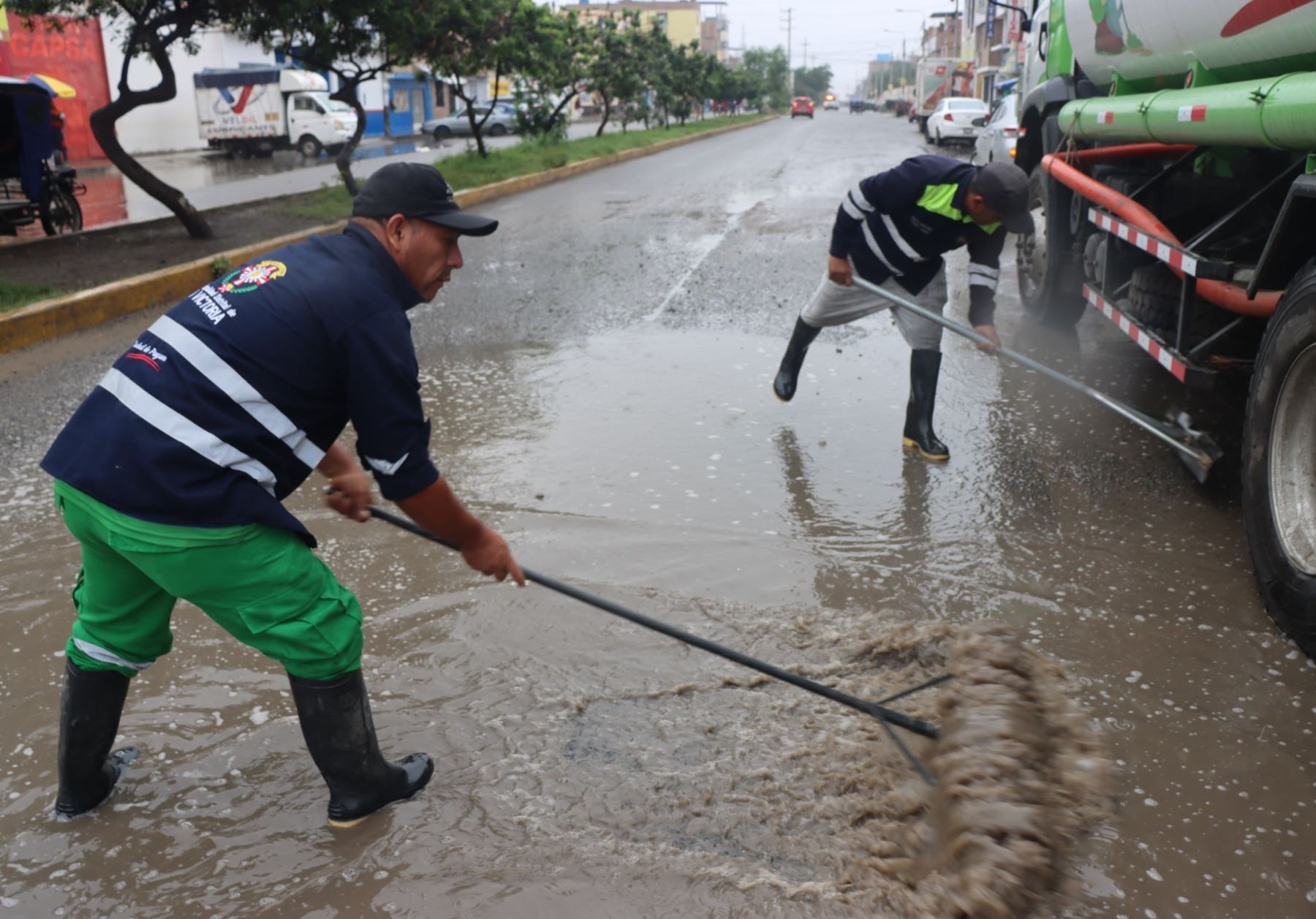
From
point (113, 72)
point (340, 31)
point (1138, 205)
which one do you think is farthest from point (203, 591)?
point (113, 72)

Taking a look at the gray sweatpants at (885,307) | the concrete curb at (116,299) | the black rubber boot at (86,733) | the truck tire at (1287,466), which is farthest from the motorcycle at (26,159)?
the truck tire at (1287,466)

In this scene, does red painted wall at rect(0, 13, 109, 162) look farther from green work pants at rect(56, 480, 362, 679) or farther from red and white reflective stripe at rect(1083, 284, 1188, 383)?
green work pants at rect(56, 480, 362, 679)

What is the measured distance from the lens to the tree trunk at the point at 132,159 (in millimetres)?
11266

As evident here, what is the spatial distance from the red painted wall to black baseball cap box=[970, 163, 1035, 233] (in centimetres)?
2725

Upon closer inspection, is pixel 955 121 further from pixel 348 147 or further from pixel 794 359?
pixel 794 359

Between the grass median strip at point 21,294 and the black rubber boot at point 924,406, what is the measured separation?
6162mm

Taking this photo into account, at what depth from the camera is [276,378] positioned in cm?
219

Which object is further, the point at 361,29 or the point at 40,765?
the point at 361,29

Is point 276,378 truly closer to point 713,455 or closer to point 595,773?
point 595,773

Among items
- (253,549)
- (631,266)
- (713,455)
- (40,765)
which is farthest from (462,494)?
(631,266)

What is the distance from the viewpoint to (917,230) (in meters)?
4.96

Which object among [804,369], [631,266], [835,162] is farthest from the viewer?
[835,162]

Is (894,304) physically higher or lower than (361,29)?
lower

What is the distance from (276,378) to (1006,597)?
2.54 meters
